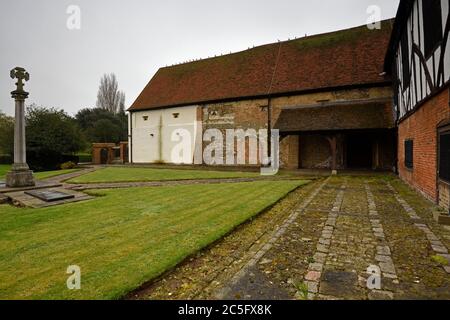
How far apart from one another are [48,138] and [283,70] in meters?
18.7

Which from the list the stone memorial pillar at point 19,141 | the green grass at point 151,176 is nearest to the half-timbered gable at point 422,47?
the green grass at point 151,176

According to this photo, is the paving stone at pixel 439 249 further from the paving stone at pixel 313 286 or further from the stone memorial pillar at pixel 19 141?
the stone memorial pillar at pixel 19 141

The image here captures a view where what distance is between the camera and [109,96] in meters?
49.8

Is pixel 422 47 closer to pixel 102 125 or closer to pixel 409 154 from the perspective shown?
pixel 409 154

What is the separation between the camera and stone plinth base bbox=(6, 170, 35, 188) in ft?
28.9

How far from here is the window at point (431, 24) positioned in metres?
5.64

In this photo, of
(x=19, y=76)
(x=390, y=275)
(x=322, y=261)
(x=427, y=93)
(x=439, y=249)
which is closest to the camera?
(x=390, y=275)

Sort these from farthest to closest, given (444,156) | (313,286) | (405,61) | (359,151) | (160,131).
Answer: (160,131) → (359,151) → (405,61) → (444,156) → (313,286)

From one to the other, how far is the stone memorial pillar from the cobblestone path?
8.36 meters

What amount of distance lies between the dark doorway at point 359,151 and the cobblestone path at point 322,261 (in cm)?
1123

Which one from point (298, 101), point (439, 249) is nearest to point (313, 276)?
point (439, 249)

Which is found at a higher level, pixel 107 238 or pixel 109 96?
pixel 109 96

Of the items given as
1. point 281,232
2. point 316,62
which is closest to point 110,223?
point 281,232

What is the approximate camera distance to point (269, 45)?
2094 cm
